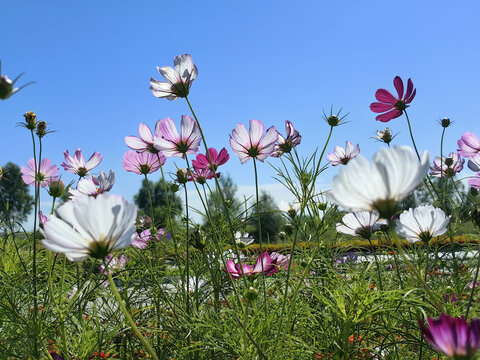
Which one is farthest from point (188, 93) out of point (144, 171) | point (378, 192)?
point (378, 192)

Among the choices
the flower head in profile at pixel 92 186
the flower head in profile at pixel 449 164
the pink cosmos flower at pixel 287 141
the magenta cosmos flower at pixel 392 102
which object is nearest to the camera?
the flower head in profile at pixel 92 186

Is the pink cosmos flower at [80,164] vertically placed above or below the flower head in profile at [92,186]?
above

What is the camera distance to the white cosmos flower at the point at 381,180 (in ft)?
1.31

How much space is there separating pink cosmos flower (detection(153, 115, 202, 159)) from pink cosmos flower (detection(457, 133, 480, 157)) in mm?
741

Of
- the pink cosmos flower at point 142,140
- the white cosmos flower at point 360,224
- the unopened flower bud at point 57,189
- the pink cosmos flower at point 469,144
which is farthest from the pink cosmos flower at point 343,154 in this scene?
the unopened flower bud at point 57,189

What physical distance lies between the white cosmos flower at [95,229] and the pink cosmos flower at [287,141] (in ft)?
1.97

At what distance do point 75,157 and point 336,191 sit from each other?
978 mm

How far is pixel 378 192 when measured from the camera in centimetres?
41

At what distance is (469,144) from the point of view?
3.85ft

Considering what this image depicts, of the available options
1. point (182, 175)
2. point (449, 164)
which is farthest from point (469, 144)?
point (182, 175)

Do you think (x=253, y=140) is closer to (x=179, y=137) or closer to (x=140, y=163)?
(x=179, y=137)

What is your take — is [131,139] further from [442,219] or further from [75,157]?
[442,219]

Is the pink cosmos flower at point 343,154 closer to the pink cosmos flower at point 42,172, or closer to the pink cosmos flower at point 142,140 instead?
the pink cosmos flower at point 142,140

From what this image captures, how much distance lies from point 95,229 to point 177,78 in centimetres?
41
